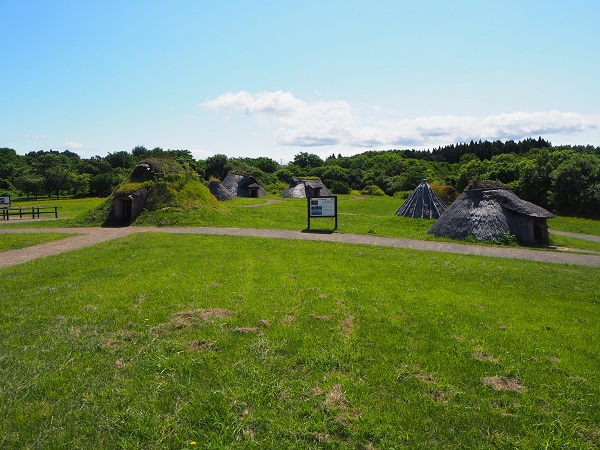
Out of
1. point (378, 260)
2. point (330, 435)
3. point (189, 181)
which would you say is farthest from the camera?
point (189, 181)

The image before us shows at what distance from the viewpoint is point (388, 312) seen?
781 centimetres

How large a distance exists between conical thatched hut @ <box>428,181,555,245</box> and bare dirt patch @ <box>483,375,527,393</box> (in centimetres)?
1581

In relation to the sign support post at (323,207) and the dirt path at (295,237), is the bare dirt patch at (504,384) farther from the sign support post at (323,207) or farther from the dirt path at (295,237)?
the sign support post at (323,207)

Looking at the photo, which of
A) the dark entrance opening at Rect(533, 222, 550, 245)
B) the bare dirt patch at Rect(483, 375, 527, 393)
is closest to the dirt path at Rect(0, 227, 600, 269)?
the dark entrance opening at Rect(533, 222, 550, 245)

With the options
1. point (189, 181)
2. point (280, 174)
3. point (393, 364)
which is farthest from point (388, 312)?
point (280, 174)

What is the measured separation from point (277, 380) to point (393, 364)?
188 centimetres

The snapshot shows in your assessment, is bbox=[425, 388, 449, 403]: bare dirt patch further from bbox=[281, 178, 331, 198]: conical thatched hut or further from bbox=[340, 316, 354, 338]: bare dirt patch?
bbox=[281, 178, 331, 198]: conical thatched hut

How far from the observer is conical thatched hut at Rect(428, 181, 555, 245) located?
19797mm

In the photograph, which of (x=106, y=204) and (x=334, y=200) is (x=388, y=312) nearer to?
(x=334, y=200)

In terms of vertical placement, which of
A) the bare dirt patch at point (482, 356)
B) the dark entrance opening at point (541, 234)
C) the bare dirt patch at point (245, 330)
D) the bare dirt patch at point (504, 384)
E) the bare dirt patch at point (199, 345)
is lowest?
the bare dirt patch at point (504, 384)

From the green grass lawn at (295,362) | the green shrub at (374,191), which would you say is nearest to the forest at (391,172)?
the green shrub at (374,191)

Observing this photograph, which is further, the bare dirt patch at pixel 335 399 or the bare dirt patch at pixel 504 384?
the bare dirt patch at pixel 504 384

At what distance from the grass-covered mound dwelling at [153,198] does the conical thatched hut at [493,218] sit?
16.7 metres

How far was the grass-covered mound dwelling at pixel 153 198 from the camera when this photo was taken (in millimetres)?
24328
